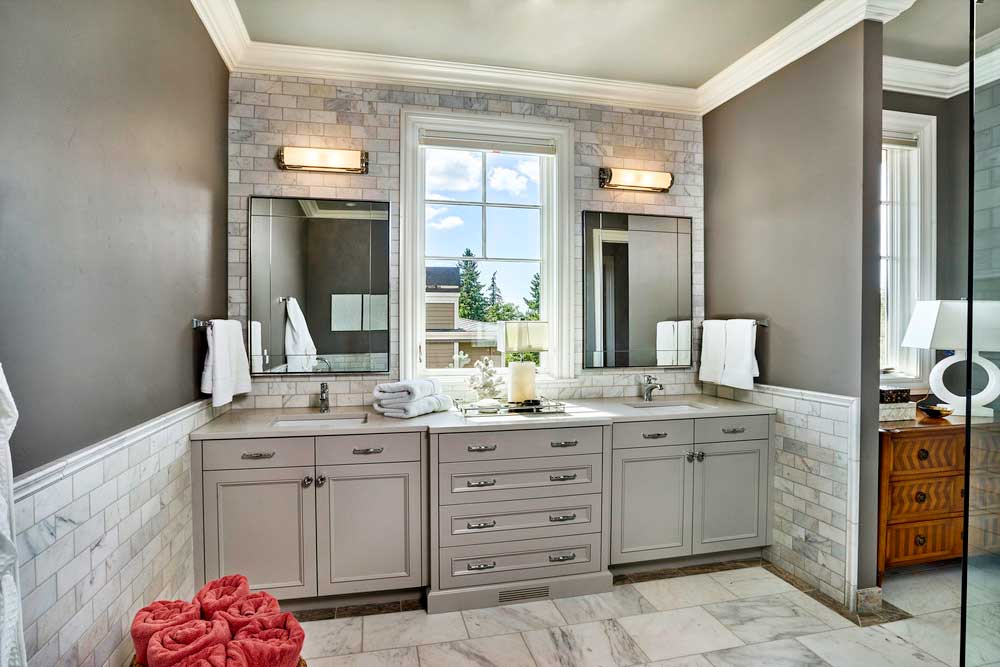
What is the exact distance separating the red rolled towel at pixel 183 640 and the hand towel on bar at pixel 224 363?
1162 millimetres

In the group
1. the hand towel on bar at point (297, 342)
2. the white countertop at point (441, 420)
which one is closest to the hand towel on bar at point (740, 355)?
the white countertop at point (441, 420)

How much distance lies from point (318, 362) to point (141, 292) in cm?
120

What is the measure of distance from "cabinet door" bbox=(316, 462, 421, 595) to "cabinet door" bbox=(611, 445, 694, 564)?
1.05 metres

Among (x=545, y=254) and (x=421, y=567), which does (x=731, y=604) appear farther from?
(x=545, y=254)

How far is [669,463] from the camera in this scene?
2.86 metres

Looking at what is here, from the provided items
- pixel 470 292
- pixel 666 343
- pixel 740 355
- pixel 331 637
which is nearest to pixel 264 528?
pixel 331 637

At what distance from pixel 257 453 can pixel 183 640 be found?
1016mm

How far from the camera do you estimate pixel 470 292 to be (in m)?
3.28

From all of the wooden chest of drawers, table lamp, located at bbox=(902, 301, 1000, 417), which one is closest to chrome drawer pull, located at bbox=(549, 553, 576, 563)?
the wooden chest of drawers

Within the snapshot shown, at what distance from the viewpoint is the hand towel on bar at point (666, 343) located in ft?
11.4

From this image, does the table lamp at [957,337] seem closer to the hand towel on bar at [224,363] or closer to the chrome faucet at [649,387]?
the chrome faucet at [649,387]

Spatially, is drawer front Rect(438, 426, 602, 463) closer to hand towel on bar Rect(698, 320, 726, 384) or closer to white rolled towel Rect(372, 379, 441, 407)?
white rolled towel Rect(372, 379, 441, 407)

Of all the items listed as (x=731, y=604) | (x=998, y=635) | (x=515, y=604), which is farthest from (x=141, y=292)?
(x=731, y=604)

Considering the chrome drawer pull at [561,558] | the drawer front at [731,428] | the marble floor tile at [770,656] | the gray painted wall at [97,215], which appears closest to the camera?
the gray painted wall at [97,215]
